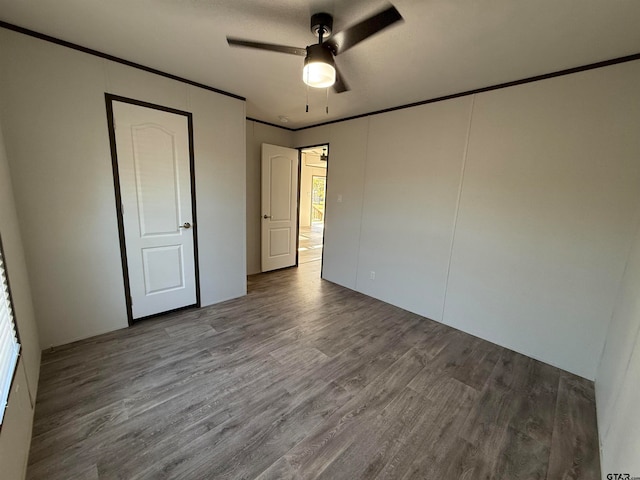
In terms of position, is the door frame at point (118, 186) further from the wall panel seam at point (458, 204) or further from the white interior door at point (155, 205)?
the wall panel seam at point (458, 204)

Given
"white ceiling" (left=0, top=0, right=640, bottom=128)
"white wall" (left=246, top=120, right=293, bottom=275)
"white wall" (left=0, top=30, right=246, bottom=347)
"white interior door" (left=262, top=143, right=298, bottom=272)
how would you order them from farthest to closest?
1. "white interior door" (left=262, top=143, right=298, bottom=272)
2. "white wall" (left=246, top=120, right=293, bottom=275)
3. "white wall" (left=0, top=30, right=246, bottom=347)
4. "white ceiling" (left=0, top=0, right=640, bottom=128)

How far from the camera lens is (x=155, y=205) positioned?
2674 millimetres

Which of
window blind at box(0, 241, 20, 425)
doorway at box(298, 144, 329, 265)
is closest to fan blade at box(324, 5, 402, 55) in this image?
window blind at box(0, 241, 20, 425)

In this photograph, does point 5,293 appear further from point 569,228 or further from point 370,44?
point 569,228

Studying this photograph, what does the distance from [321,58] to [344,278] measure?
3.06 meters

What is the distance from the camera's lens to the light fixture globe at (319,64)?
1.56 metres

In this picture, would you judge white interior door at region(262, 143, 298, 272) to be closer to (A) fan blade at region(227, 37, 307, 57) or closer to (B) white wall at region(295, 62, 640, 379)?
(B) white wall at region(295, 62, 640, 379)

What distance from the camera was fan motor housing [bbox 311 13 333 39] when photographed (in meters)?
1.59

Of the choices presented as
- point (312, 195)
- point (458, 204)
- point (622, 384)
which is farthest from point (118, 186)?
point (312, 195)

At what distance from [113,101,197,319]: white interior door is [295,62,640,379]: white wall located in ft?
7.52

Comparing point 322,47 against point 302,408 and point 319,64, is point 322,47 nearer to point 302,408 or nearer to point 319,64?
point 319,64

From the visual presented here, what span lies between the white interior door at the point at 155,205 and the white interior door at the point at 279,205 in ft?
5.13

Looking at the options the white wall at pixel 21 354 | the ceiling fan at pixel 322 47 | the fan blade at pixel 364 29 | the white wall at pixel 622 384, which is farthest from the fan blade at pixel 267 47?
the white wall at pixel 622 384

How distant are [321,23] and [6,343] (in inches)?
96.3
